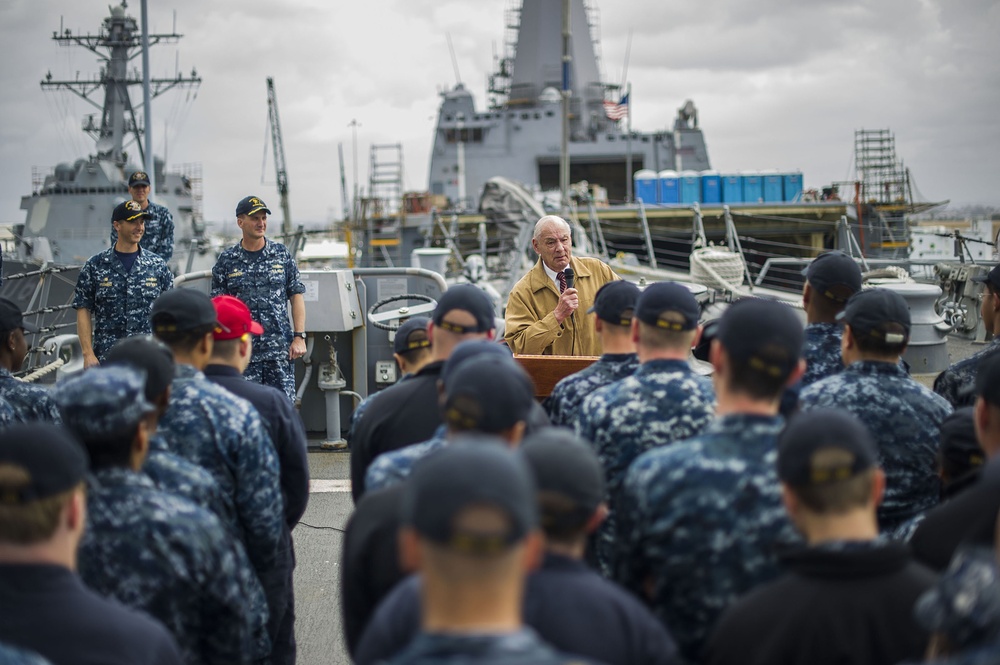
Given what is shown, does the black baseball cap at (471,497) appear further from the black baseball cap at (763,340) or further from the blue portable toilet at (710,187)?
the blue portable toilet at (710,187)

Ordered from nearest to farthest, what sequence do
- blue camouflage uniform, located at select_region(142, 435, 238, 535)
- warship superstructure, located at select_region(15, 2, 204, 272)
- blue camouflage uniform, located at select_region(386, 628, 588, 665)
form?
blue camouflage uniform, located at select_region(386, 628, 588, 665), blue camouflage uniform, located at select_region(142, 435, 238, 535), warship superstructure, located at select_region(15, 2, 204, 272)

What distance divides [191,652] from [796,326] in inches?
76.5

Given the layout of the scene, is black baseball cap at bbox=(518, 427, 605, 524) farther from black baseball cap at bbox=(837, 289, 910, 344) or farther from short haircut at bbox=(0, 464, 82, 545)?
black baseball cap at bbox=(837, 289, 910, 344)

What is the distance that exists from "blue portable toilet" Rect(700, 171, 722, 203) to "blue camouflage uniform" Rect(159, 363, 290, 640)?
30047mm

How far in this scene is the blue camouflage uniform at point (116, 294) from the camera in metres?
6.07

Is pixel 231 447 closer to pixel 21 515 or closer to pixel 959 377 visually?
pixel 21 515

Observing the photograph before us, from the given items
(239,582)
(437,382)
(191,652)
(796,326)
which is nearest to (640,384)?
(796,326)

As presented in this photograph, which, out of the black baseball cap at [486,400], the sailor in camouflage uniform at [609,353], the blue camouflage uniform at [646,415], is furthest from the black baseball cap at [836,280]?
the black baseball cap at [486,400]

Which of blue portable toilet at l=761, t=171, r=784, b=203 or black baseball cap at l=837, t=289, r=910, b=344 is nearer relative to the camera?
black baseball cap at l=837, t=289, r=910, b=344

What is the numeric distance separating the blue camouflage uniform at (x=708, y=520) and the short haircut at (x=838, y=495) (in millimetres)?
277

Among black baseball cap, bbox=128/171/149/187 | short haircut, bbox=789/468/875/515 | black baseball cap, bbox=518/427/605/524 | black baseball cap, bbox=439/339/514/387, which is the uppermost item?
black baseball cap, bbox=128/171/149/187

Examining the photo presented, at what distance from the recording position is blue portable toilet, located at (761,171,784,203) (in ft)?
106

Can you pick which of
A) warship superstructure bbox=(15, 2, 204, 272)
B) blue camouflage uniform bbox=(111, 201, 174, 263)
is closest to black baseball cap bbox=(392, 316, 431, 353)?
blue camouflage uniform bbox=(111, 201, 174, 263)

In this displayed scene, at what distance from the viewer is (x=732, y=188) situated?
32.1 metres
